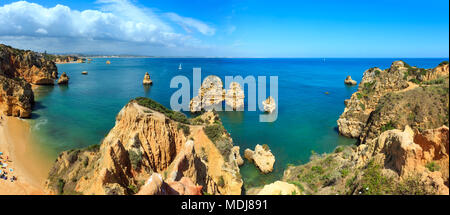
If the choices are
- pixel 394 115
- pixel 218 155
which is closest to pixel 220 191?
pixel 218 155

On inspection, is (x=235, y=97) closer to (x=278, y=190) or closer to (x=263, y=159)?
(x=263, y=159)

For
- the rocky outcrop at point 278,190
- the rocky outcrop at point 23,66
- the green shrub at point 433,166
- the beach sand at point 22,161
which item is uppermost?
the rocky outcrop at point 23,66

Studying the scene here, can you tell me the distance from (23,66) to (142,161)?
75.1 meters

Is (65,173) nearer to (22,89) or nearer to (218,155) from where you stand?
(218,155)

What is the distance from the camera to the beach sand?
796 inches

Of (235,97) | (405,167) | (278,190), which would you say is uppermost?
(405,167)

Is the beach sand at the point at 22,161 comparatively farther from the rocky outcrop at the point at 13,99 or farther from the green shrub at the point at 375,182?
the green shrub at the point at 375,182

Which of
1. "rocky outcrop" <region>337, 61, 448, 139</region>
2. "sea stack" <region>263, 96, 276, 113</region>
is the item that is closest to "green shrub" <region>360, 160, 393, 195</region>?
"rocky outcrop" <region>337, 61, 448, 139</region>

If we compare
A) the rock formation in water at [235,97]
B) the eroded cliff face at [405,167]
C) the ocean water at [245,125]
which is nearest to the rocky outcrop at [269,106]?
the ocean water at [245,125]

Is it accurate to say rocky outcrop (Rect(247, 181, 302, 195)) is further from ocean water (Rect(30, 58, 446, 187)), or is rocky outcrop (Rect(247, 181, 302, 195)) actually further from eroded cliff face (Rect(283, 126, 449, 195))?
ocean water (Rect(30, 58, 446, 187))

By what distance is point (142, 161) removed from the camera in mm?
15664

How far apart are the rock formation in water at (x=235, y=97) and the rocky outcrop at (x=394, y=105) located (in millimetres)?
22079

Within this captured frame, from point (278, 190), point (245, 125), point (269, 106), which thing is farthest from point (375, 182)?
point (269, 106)

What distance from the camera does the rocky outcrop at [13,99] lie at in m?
36.0
